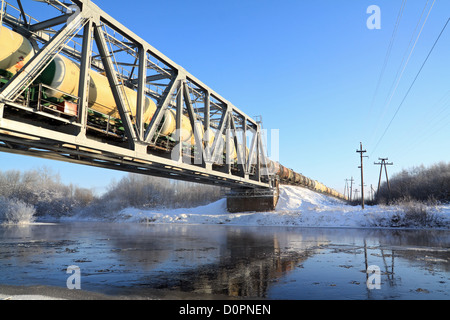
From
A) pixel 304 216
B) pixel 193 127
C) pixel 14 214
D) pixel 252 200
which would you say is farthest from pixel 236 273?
pixel 14 214

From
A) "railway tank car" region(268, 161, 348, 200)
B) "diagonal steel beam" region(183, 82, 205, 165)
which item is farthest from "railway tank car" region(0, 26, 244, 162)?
"railway tank car" region(268, 161, 348, 200)

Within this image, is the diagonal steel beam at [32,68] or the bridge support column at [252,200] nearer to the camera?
the diagonal steel beam at [32,68]

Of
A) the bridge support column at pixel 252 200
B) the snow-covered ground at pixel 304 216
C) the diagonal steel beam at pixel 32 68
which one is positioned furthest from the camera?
the bridge support column at pixel 252 200

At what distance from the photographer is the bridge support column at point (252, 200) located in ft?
116

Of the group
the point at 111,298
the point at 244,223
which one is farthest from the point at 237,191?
the point at 111,298

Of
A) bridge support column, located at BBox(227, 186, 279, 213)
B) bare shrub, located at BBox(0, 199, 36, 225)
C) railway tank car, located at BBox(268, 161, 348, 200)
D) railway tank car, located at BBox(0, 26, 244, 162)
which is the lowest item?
bare shrub, located at BBox(0, 199, 36, 225)

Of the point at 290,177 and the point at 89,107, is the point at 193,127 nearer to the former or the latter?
the point at 89,107

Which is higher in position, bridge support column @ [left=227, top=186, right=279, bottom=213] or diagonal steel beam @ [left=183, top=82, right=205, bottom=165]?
diagonal steel beam @ [left=183, top=82, right=205, bottom=165]

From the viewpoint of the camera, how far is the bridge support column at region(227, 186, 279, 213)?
35.5 meters

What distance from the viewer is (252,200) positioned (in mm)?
36531

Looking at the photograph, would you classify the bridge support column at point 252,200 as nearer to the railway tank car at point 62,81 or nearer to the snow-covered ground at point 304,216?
the snow-covered ground at point 304,216

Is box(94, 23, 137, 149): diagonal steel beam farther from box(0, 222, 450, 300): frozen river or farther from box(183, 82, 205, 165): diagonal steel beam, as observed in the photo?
box(0, 222, 450, 300): frozen river

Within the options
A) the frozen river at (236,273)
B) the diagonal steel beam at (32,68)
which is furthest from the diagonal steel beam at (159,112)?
the frozen river at (236,273)
